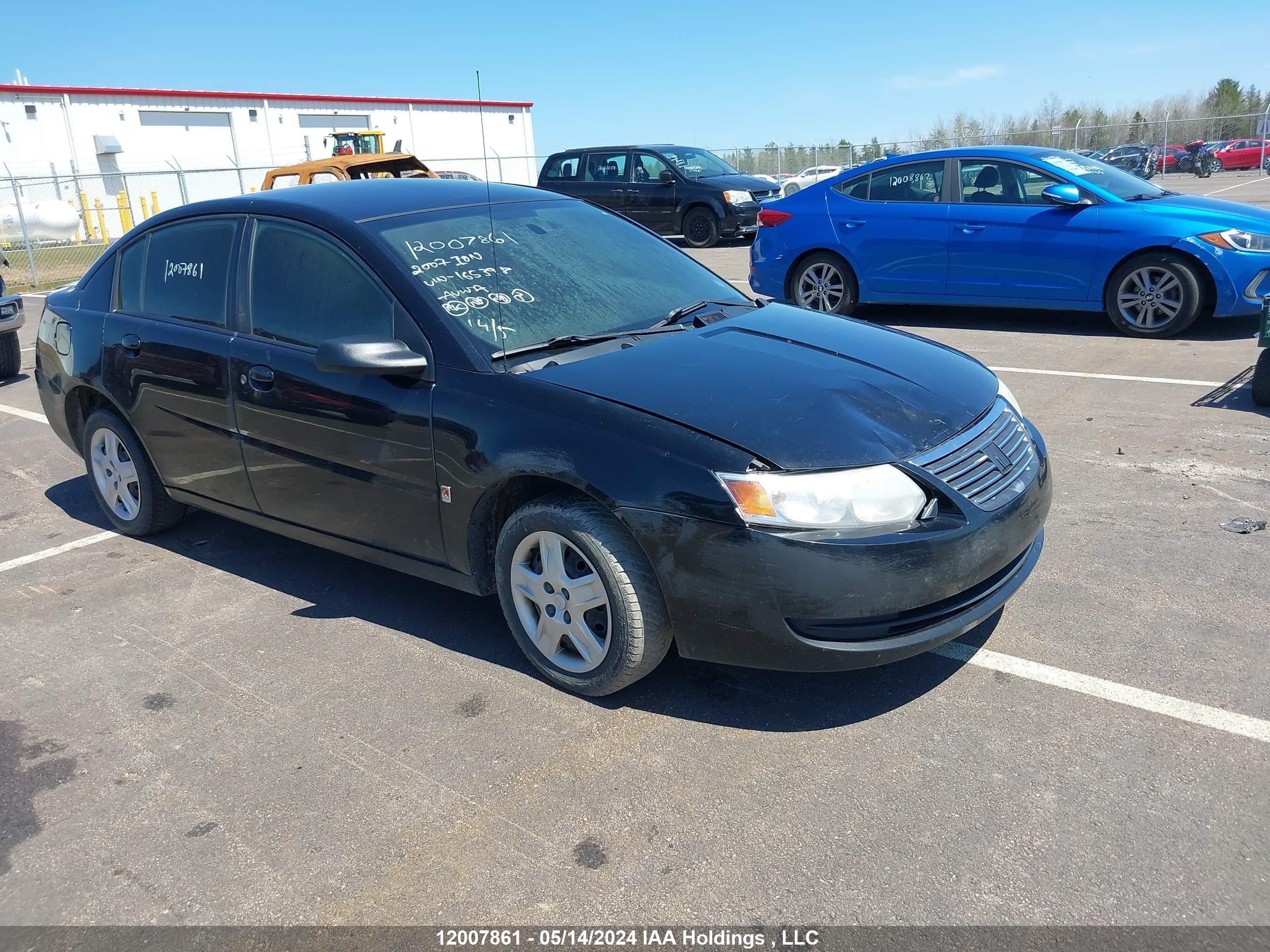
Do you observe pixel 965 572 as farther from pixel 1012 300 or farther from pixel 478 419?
pixel 1012 300

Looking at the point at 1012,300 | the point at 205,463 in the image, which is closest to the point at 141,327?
the point at 205,463

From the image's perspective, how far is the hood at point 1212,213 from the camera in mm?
8016

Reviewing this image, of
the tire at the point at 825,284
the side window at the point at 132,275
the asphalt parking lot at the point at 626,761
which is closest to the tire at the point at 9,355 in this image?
the side window at the point at 132,275

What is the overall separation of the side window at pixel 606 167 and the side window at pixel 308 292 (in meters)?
15.0

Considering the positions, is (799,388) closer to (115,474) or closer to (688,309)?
(688,309)

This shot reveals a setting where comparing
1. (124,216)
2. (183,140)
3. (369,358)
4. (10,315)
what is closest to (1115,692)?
(369,358)

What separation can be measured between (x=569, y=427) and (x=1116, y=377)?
17.9 feet

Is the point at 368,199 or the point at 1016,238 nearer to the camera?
the point at 368,199

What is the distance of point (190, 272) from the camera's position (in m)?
4.56

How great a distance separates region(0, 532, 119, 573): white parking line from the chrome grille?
4269 mm

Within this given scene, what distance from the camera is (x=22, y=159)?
34594mm

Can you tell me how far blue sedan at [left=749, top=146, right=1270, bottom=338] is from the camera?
8133mm

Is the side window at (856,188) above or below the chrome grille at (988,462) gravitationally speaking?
above

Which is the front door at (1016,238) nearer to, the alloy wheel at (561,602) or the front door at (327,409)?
the front door at (327,409)
